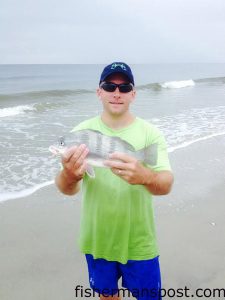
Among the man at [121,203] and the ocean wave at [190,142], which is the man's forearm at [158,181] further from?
the ocean wave at [190,142]

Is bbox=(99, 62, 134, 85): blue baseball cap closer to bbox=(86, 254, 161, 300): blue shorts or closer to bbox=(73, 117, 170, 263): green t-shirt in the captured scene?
bbox=(73, 117, 170, 263): green t-shirt

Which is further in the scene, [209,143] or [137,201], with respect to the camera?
[209,143]

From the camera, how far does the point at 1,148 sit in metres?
9.55

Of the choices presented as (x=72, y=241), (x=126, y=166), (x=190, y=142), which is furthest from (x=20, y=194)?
(x=190, y=142)

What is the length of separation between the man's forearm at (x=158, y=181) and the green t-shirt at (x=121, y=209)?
0.24 ft

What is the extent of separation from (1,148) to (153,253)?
750cm

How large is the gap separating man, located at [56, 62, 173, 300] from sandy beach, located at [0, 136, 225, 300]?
4.15ft

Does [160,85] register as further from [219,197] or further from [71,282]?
[71,282]

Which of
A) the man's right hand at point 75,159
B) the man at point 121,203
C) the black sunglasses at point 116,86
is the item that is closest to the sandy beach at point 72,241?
the man at point 121,203

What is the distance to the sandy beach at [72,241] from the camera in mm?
3977

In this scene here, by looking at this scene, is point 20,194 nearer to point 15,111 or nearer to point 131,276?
point 131,276

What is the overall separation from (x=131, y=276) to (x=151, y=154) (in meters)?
0.99

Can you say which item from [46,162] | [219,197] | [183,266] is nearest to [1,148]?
[46,162]

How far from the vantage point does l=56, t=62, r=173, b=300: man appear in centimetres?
270
